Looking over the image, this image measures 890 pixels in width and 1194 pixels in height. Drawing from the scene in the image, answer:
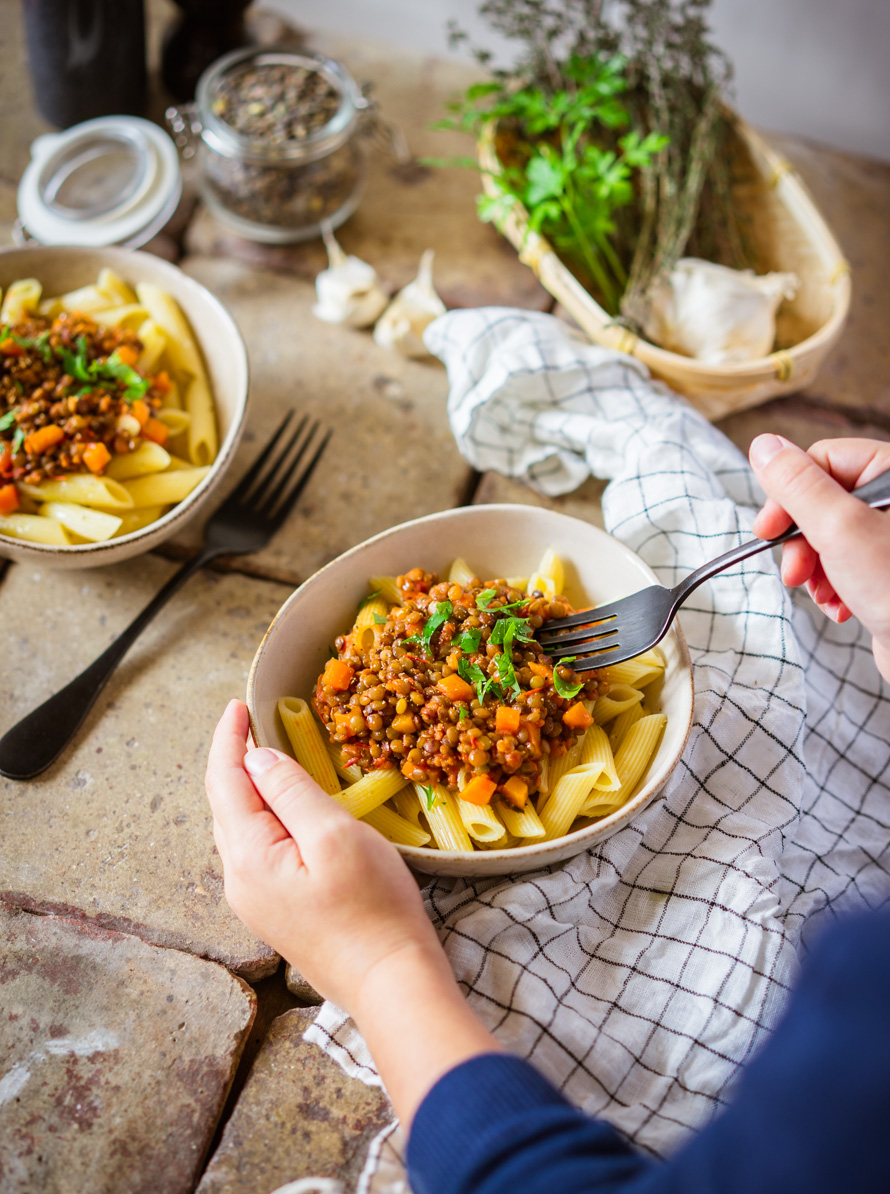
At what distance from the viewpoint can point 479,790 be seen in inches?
53.5

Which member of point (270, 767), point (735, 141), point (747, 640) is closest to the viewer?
point (270, 767)

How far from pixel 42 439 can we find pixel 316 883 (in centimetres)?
108

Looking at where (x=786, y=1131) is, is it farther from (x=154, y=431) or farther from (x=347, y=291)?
(x=347, y=291)

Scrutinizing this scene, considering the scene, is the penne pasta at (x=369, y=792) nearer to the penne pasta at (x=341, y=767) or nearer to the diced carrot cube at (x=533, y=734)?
the penne pasta at (x=341, y=767)

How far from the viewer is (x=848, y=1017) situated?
828mm

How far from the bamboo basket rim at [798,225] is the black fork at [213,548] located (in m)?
0.72

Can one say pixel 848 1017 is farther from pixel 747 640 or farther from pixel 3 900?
pixel 3 900

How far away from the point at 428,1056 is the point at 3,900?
848 mm

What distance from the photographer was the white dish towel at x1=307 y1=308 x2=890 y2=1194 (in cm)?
133

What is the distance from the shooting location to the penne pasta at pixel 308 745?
145 centimetres

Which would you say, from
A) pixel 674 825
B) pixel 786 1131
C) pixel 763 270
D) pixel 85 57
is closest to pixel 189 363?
pixel 85 57

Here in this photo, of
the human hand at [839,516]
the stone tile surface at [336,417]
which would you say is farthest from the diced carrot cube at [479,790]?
the stone tile surface at [336,417]

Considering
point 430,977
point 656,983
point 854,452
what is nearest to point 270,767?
point 430,977

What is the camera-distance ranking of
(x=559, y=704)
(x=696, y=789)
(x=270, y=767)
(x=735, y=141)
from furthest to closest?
(x=735, y=141) < (x=696, y=789) < (x=559, y=704) < (x=270, y=767)
